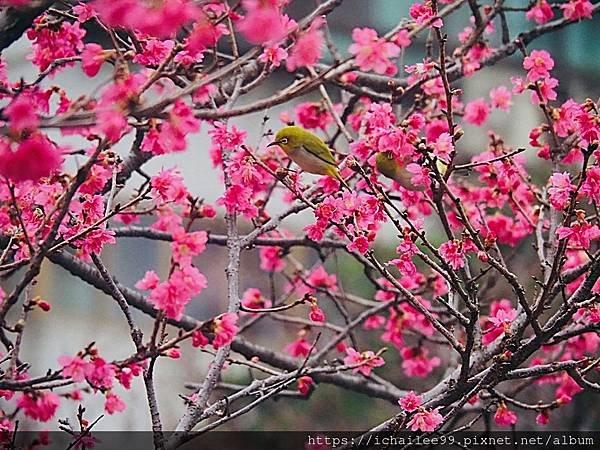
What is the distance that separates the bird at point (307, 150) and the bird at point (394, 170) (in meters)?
0.05

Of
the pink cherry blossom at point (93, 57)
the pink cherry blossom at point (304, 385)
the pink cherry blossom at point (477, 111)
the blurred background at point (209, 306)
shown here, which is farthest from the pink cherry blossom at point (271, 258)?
the pink cherry blossom at point (93, 57)

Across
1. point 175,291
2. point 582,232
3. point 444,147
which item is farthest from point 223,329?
point 582,232

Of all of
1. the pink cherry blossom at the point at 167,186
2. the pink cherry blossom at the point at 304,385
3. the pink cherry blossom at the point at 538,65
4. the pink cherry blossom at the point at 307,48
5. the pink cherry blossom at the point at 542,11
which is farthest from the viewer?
the pink cherry blossom at the point at 542,11

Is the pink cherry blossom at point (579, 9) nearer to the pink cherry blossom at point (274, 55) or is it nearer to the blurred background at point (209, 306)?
the pink cherry blossom at point (274, 55)

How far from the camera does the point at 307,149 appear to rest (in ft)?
2.94

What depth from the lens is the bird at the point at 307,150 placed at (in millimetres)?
895

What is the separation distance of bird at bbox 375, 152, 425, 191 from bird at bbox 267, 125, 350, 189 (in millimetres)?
52

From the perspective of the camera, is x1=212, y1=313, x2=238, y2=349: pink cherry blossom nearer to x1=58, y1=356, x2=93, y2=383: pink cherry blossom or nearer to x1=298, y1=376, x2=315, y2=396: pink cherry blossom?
x1=58, y1=356, x2=93, y2=383: pink cherry blossom

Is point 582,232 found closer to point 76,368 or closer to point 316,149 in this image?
point 316,149

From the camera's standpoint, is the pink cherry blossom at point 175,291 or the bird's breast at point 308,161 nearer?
the pink cherry blossom at point 175,291

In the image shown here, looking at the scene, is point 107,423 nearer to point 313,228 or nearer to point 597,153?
point 313,228

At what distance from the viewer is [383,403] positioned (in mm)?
2072

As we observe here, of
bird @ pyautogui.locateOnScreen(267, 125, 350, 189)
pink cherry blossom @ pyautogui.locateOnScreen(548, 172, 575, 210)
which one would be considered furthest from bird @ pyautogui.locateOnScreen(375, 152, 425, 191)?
pink cherry blossom @ pyautogui.locateOnScreen(548, 172, 575, 210)

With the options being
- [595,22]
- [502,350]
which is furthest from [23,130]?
[595,22]
